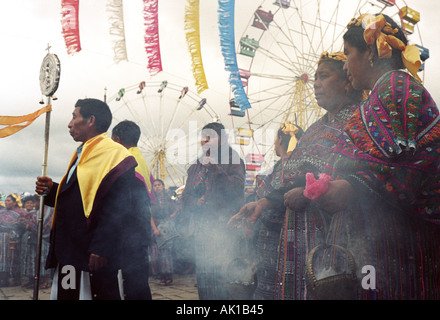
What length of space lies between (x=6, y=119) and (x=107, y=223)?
110 centimetres

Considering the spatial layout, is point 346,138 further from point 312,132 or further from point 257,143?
point 257,143

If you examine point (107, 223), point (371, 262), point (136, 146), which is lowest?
point (371, 262)

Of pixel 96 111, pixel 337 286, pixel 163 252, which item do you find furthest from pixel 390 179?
pixel 163 252

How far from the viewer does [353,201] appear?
57.9 inches

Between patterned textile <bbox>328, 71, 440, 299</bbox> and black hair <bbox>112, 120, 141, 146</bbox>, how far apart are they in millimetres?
1681

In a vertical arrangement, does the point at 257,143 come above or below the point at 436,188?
above

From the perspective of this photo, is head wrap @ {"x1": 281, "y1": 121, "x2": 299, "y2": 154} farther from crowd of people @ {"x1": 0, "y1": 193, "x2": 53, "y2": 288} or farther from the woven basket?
crowd of people @ {"x1": 0, "y1": 193, "x2": 53, "y2": 288}

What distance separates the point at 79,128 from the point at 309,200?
1291mm

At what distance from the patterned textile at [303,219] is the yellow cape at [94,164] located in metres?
0.90

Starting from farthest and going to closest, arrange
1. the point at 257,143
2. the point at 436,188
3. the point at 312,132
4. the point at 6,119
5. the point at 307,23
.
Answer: the point at 257,143 < the point at 307,23 < the point at 6,119 < the point at 312,132 < the point at 436,188

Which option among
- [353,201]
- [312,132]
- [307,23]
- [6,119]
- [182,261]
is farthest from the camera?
[182,261]

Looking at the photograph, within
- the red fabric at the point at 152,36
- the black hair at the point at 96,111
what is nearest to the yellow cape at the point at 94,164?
the black hair at the point at 96,111

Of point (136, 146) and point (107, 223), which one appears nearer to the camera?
point (107, 223)

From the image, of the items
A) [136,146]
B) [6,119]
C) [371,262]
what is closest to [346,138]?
[371,262]
